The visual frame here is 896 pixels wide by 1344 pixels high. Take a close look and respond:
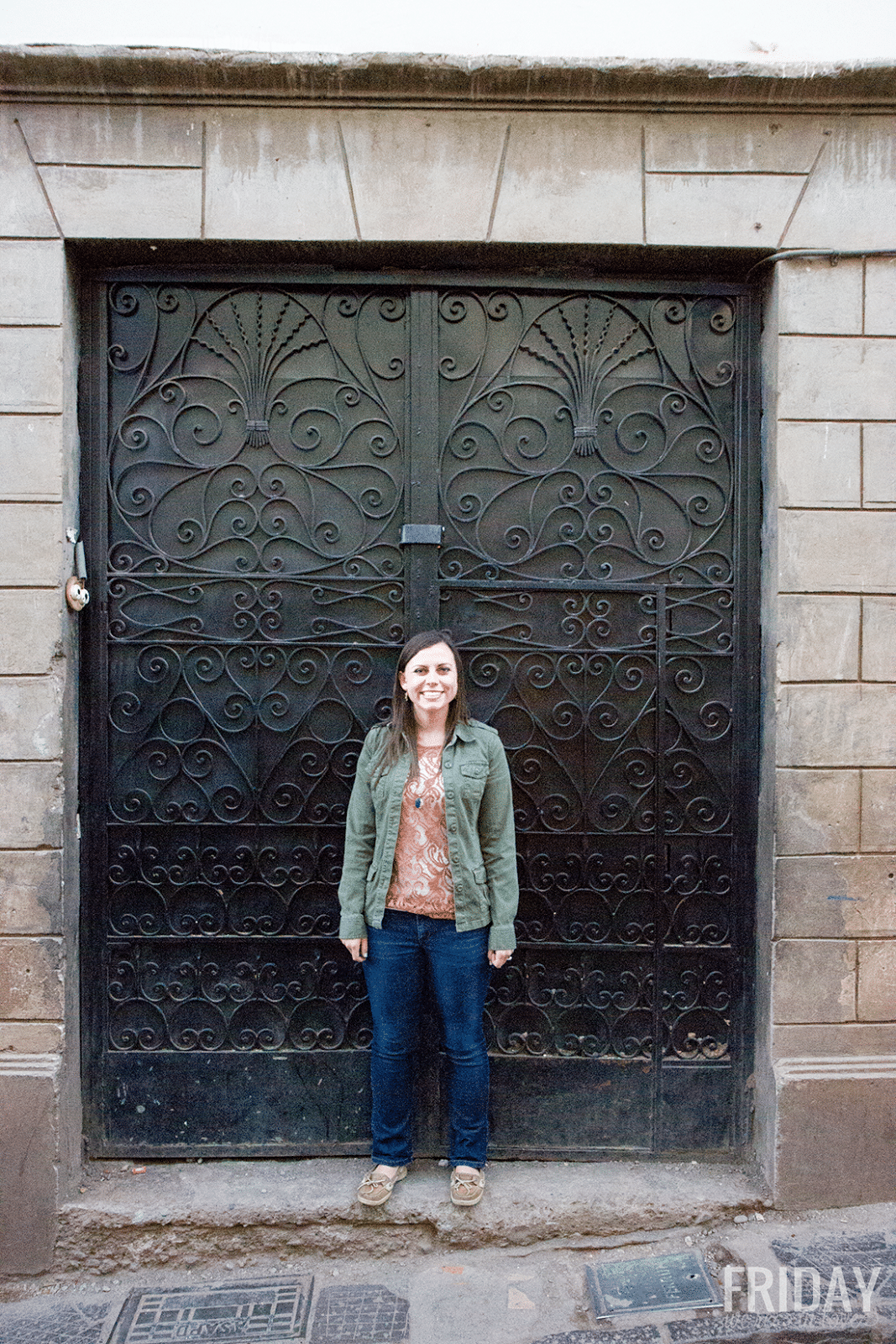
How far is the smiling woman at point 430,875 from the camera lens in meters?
3.26

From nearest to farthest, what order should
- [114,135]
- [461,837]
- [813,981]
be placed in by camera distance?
[461,837] < [114,135] < [813,981]

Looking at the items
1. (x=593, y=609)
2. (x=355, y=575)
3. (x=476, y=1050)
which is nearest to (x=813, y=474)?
(x=593, y=609)

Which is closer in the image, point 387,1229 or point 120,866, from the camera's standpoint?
point 387,1229

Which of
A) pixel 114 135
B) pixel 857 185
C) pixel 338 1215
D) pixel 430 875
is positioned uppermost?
pixel 114 135

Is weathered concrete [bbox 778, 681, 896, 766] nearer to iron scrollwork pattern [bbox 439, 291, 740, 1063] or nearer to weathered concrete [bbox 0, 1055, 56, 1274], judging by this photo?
iron scrollwork pattern [bbox 439, 291, 740, 1063]

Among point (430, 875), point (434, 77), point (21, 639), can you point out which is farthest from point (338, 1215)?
A: point (434, 77)

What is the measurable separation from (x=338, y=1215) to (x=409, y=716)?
197cm

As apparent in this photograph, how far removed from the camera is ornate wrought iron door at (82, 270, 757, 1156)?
373 cm

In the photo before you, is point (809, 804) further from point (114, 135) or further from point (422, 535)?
point (114, 135)

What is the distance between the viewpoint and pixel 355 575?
375 centimetres

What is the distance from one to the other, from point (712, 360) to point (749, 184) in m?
0.67

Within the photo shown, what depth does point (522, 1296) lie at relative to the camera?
3209 millimetres

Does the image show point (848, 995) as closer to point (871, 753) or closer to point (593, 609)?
point (871, 753)

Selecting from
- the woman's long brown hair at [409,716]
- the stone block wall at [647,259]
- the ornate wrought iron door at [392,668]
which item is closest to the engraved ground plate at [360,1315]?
the ornate wrought iron door at [392,668]
